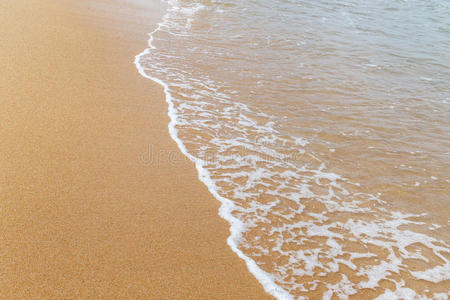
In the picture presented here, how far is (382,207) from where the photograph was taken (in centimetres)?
363

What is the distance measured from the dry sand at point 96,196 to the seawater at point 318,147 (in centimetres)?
26

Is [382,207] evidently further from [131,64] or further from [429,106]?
[131,64]

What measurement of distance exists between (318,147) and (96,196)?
258cm

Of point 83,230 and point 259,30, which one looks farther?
point 259,30

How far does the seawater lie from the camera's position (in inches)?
117

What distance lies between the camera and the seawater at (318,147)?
9.76 ft

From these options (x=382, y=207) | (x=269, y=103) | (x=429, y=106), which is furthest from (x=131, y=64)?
(x=429, y=106)

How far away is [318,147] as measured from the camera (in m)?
4.47

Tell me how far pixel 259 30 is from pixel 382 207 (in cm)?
629

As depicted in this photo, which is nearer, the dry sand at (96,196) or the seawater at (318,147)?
the dry sand at (96,196)

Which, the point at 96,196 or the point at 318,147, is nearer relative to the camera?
the point at 96,196

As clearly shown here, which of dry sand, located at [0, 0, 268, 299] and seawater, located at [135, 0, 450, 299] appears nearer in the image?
dry sand, located at [0, 0, 268, 299]

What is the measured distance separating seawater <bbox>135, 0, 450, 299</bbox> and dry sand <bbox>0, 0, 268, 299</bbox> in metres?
0.26

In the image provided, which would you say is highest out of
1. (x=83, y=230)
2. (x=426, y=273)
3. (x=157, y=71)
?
(x=157, y=71)
